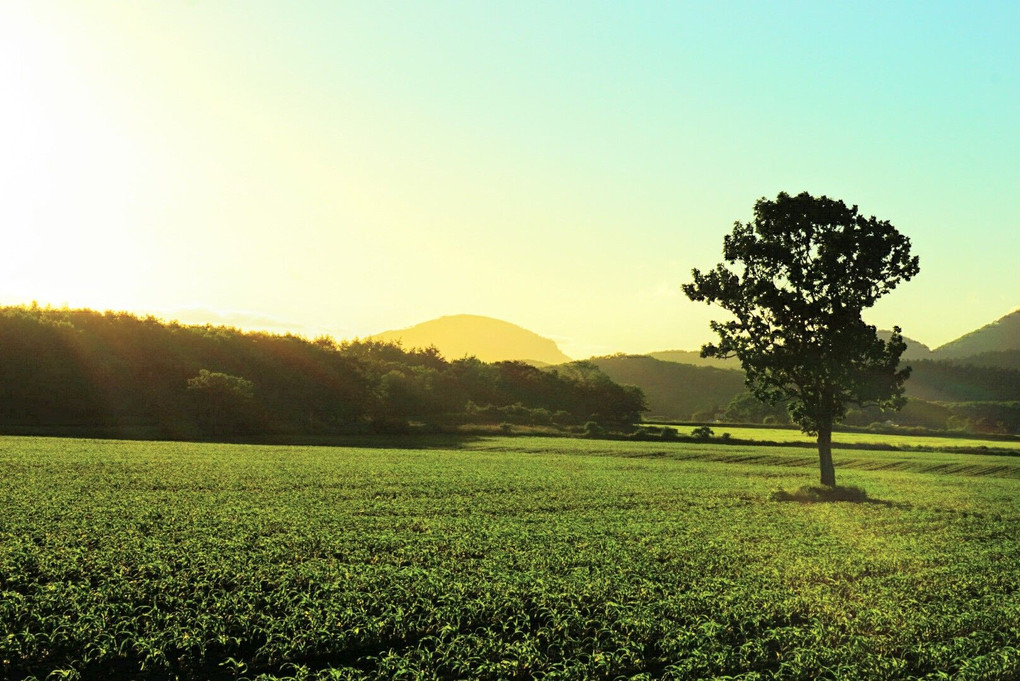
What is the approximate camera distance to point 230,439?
8075 centimetres

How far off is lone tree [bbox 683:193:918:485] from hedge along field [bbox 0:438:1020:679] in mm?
7086

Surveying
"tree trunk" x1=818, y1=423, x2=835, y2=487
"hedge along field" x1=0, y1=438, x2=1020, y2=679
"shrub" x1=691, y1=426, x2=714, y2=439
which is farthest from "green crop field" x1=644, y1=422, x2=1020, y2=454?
"hedge along field" x1=0, y1=438, x2=1020, y2=679

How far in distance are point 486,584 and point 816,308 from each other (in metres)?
32.3

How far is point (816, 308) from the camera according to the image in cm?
4250

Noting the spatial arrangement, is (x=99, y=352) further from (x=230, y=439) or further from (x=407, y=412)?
(x=407, y=412)

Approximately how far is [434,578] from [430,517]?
11755 mm

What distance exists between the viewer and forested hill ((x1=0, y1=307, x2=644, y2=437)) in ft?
287

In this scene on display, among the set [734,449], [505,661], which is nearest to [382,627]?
[505,661]

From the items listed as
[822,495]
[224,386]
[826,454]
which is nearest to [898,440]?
[826,454]

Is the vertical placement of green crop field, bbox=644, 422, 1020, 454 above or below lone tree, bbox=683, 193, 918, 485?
below

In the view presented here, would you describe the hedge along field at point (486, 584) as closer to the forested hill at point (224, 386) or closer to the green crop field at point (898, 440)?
the green crop field at point (898, 440)

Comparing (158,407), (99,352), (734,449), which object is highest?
(99,352)

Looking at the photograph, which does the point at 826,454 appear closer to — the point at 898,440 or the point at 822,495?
the point at 822,495

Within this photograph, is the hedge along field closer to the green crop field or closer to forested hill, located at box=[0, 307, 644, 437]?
the green crop field
